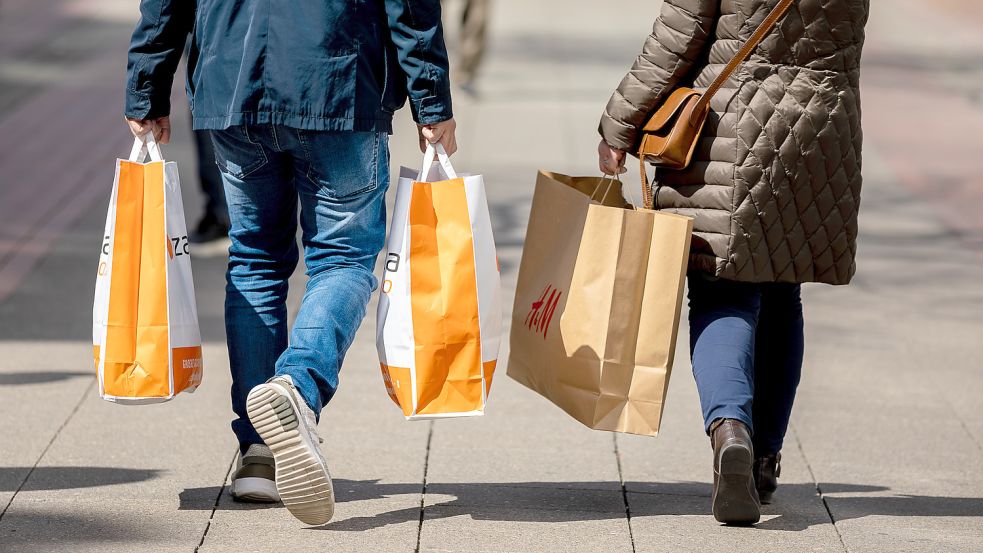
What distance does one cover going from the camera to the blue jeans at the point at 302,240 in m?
3.40

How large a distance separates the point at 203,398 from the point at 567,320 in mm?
1769

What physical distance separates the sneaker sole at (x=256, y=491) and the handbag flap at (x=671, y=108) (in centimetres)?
134

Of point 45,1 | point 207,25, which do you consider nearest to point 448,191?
point 207,25

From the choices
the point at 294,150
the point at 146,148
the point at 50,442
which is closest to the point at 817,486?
the point at 294,150

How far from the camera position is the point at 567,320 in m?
3.53

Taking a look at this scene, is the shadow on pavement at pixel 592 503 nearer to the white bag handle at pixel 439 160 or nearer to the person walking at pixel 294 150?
the person walking at pixel 294 150

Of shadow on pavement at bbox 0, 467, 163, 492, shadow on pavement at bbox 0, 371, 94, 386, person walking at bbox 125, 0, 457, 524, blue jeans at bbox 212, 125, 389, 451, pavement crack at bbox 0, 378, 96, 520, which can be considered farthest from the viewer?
shadow on pavement at bbox 0, 371, 94, 386

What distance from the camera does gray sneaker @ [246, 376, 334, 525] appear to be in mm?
3172

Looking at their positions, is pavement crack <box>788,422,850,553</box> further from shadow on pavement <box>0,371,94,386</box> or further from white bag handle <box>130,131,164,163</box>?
shadow on pavement <box>0,371,94,386</box>

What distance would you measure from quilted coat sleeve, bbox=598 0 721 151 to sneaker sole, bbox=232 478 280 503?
1261mm

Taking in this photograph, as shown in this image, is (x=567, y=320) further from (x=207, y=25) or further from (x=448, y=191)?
(x=207, y=25)

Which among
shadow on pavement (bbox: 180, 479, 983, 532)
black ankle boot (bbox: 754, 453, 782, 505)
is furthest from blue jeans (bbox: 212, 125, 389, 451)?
black ankle boot (bbox: 754, 453, 782, 505)

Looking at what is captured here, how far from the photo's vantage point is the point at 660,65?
3479 mm

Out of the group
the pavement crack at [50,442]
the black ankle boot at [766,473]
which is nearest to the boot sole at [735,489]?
the black ankle boot at [766,473]
